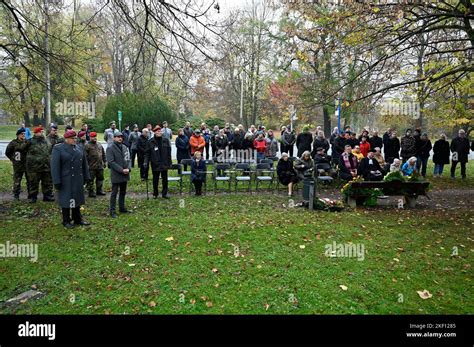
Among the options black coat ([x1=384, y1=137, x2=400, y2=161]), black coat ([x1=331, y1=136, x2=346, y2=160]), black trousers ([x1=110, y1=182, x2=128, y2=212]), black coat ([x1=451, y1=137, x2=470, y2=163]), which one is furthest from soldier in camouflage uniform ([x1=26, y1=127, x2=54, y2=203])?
black coat ([x1=451, y1=137, x2=470, y2=163])

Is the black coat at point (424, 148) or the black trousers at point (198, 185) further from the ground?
Answer: the black coat at point (424, 148)

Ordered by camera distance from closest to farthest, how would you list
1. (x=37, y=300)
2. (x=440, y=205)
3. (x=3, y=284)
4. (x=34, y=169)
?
(x=37, y=300) → (x=3, y=284) → (x=34, y=169) → (x=440, y=205)

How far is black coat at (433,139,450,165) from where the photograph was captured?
53.2ft

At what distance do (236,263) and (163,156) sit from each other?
556 centimetres

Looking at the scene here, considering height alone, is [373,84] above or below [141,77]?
above

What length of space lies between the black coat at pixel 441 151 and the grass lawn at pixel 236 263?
7.31 meters

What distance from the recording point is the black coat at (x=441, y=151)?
1622cm

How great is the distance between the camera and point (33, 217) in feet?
29.5

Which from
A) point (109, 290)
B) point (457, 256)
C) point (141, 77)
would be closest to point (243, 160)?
point (141, 77)

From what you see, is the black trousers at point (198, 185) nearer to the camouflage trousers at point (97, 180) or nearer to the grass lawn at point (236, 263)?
the grass lawn at point (236, 263)

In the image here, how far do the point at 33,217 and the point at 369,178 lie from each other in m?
9.82

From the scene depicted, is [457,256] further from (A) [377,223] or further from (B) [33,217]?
(B) [33,217]

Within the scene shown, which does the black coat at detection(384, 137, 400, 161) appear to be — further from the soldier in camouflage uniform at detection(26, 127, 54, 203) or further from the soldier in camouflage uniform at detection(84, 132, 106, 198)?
the soldier in camouflage uniform at detection(26, 127, 54, 203)

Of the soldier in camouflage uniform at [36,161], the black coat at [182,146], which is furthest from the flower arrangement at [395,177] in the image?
the soldier in camouflage uniform at [36,161]
